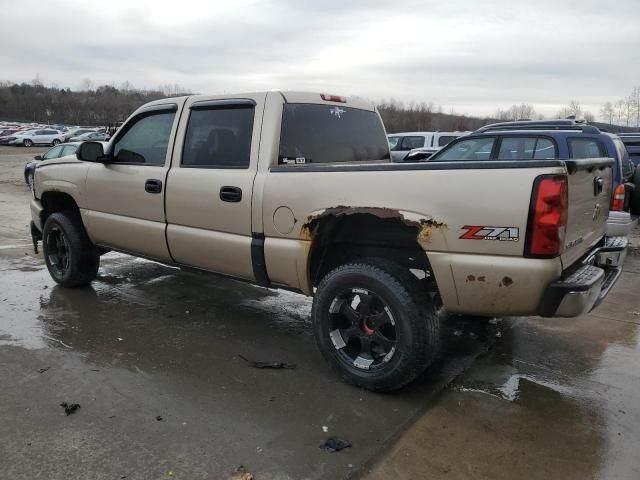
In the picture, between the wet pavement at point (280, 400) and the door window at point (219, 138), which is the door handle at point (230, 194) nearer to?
the door window at point (219, 138)

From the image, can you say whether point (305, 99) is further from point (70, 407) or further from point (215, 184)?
point (70, 407)

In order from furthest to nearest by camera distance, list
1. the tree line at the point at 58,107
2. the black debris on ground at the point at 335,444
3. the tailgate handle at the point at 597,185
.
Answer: the tree line at the point at 58,107 < the tailgate handle at the point at 597,185 < the black debris on ground at the point at 335,444

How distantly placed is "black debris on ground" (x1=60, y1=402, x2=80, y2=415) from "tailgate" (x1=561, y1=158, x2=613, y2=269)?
294cm

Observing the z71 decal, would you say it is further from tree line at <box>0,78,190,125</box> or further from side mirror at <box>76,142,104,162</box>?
tree line at <box>0,78,190,125</box>

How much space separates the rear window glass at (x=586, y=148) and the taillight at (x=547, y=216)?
4811mm

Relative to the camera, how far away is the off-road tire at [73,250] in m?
5.52

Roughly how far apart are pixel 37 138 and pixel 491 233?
160 feet

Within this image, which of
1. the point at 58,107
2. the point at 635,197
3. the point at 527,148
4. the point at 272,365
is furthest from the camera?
the point at 58,107

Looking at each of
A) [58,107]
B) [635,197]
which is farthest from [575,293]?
[58,107]

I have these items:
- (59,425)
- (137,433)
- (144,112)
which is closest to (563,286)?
(137,433)

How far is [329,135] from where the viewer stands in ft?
14.4

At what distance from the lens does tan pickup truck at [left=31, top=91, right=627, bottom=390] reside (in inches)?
114

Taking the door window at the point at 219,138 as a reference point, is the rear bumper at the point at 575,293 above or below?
below

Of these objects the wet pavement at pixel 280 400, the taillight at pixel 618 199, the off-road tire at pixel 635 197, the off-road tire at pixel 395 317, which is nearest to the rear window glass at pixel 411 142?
the off-road tire at pixel 635 197
